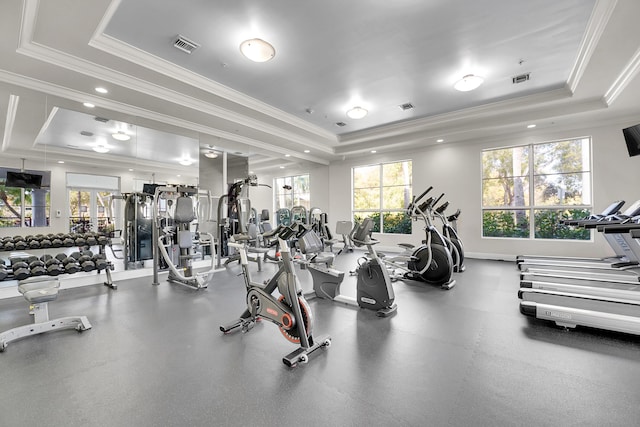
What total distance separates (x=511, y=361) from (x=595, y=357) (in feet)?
2.25

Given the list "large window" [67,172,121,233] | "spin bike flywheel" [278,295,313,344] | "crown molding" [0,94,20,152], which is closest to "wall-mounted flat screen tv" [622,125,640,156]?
"spin bike flywheel" [278,295,313,344]

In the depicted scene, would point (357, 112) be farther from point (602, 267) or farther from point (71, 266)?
point (71, 266)

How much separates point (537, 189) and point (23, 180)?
33.1 feet

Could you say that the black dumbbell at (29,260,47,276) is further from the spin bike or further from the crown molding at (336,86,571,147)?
the crown molding at (336,86,571,147)

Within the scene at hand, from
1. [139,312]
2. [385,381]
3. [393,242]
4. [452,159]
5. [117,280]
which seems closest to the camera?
[385,381]

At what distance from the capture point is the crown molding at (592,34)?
9.32ft

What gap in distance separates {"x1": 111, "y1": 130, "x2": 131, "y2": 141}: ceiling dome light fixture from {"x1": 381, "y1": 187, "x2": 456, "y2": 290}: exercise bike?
5475mm

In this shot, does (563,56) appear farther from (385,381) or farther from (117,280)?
(117,280)

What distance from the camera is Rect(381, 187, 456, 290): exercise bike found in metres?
4.16

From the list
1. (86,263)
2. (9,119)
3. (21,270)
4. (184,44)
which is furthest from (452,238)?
(9,119)

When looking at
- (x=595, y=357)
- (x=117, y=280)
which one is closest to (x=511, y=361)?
(x=595, y=357)

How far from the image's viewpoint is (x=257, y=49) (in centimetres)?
349

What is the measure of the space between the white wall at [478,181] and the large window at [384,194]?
0.24 m

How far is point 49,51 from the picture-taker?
3318 millimetres
